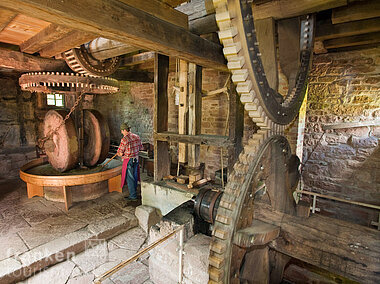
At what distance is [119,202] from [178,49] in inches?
139

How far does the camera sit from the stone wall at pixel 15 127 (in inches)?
261

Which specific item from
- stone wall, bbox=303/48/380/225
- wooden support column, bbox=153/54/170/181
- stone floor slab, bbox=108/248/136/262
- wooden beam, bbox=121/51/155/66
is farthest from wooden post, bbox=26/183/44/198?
stone wall, bbox=303/48/380/225

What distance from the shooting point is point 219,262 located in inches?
44.5

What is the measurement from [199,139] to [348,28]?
271 centimetres

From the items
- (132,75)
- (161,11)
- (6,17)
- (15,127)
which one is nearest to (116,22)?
(161,11)

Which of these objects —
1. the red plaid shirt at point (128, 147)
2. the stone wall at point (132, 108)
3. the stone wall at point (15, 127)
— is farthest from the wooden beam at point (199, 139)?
the stone wall at point (15, 127)

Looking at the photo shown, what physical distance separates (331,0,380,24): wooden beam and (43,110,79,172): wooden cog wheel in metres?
4.85

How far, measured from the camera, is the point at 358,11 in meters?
2.82

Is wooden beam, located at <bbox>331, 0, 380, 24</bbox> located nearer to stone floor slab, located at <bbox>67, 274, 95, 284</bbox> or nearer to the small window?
stone floor slab, located at <bbox>67, 274, 95, 284</bbox>

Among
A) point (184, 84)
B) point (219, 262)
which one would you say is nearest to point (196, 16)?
point (184, 84)

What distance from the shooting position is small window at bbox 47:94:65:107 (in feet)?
25.0

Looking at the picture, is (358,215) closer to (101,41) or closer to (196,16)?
(196,16)

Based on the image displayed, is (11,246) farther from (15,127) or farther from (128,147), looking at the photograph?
(15,127)

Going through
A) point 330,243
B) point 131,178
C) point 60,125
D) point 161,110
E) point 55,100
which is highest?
point 55,100
